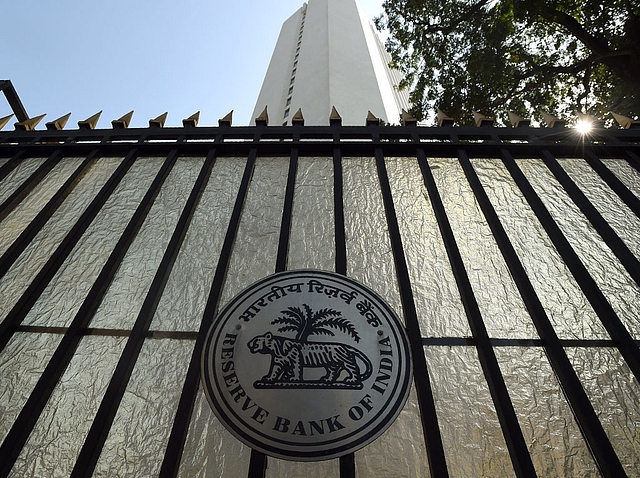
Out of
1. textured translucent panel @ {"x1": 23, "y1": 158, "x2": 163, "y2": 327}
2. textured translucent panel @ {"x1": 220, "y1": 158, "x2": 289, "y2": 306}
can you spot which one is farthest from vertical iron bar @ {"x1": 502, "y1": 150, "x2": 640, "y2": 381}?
textured translucent panel @ {"x1": 23, "y1": 158, "x2": 163, "y2": 327}

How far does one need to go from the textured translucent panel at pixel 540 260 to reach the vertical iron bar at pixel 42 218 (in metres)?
3.28

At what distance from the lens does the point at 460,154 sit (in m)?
3.08

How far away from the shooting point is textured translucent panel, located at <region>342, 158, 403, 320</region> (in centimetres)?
243

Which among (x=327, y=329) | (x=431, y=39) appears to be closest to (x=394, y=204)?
(x=327, y=329)

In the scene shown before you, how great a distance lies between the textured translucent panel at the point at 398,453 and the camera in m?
1.71

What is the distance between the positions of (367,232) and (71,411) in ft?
6.56

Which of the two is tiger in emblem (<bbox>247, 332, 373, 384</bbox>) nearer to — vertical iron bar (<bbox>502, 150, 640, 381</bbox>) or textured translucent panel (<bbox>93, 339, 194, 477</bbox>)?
textured translucent panel (<bbox>93, 339, 194, 477</bbox>)

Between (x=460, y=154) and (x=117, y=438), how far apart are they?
294 centimetres

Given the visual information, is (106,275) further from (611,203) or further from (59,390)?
(611,203)

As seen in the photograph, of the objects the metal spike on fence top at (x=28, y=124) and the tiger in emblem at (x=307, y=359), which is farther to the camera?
the metal spike on fence top at (x=28, y=124)

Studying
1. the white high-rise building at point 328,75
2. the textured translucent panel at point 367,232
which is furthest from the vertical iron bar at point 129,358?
the white high-rise building at point 328,75

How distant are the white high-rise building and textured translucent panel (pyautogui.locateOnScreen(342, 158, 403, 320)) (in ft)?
36.9

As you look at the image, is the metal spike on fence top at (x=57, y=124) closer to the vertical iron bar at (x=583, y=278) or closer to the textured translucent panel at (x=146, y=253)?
the textured translucent panel at (x=146, y=253)

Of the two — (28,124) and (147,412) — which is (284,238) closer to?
(147,412)
